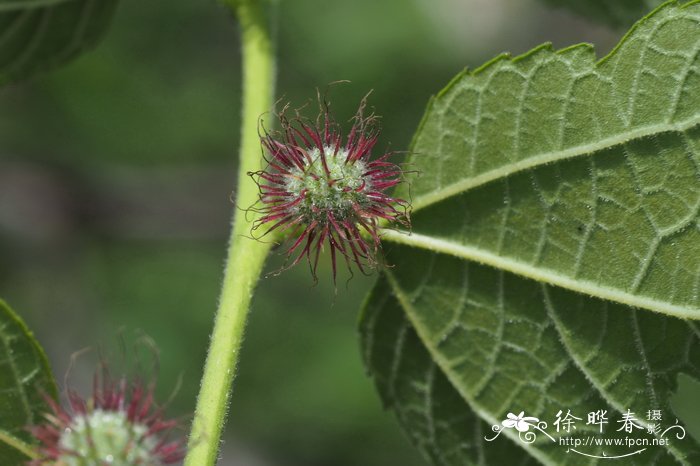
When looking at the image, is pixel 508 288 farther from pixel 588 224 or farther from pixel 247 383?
pixel 247 383

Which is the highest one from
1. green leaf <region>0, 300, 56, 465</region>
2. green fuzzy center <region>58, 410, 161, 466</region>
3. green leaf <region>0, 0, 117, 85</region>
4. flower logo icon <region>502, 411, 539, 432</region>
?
green leaf <region>0, 0, 117, 85</region>

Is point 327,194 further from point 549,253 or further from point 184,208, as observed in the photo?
point 184,208

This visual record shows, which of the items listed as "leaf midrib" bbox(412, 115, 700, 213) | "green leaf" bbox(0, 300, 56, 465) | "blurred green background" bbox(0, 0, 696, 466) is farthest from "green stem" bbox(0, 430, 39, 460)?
"blurred green background" bbox(0, 0, 696, 466)

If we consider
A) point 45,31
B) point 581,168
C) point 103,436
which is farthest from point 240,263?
point 45,31

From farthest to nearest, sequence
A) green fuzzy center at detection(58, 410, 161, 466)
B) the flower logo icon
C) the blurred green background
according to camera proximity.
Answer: the blurred green background < the flower logo icon < green fuzzy center at detection(58, 410, 161, 466)

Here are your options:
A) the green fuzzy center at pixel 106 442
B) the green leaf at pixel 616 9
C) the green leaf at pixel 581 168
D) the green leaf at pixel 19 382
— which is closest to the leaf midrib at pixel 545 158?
the green leaf at pixel 581 168

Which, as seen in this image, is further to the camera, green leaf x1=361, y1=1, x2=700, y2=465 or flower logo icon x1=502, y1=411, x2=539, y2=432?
flower logo icon x1=502, y1=411, x2=539, y2=432

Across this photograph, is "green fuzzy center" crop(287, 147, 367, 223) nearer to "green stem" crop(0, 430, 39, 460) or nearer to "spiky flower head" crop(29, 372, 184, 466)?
"spiky flower head" crop(29, 372, 184, 466)

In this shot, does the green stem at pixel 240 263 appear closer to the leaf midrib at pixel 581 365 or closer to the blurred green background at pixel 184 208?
the leaf midrib at pixel 581 365

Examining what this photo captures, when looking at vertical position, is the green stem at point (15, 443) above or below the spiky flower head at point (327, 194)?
below
